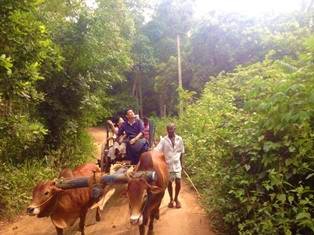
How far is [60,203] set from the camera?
562 cm

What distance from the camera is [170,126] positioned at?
785 centimetres

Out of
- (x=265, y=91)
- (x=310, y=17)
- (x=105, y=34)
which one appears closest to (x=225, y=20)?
(x=310, y=17)

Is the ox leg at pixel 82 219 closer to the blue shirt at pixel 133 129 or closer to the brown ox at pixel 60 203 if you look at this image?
the brown ox at pixel 60 203

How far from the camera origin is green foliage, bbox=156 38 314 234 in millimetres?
4500

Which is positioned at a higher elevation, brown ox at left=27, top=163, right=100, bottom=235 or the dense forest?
the dense forest

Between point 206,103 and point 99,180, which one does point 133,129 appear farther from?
point 206,103

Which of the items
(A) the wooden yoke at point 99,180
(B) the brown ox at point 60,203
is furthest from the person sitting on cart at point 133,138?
(A) the wooden yoke at point 99,180

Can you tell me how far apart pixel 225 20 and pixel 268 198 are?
57.4 ft

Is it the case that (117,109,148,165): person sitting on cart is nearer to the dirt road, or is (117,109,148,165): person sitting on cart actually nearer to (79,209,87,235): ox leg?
the dirt road

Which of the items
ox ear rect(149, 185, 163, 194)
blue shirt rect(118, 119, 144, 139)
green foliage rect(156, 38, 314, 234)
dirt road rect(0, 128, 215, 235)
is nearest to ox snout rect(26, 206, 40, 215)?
ox ear rect(149, 185, 163, 194)

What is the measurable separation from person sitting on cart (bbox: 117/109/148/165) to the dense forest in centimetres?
142

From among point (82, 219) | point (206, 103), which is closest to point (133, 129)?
point (82, 219)

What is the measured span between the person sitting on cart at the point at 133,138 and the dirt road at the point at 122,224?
1.11 metres

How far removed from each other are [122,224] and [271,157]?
3.38 metres
